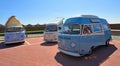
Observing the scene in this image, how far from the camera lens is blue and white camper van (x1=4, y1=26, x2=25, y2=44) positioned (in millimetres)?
12766

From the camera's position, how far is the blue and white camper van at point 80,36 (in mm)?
7355

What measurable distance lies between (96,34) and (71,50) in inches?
89.6

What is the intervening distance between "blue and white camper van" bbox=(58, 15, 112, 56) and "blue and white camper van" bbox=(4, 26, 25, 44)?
6439mm

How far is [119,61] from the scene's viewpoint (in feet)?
23.3

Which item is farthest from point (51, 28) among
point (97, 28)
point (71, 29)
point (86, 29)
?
point (86, 29)

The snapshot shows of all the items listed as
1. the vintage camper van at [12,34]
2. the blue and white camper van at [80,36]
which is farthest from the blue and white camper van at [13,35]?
the blue and white camper van at [80,36]

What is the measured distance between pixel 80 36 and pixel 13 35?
322 inches

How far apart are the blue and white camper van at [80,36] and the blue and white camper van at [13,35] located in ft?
21.1

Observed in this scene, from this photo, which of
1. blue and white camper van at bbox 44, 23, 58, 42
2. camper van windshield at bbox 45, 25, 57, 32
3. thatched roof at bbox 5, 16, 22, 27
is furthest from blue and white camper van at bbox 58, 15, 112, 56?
thatched roof at bbox 5, 16, 22, 27

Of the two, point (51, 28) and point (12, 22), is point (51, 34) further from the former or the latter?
point (12, 22)

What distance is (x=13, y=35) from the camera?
1284 cm

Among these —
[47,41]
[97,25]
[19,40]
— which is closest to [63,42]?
[97,25]

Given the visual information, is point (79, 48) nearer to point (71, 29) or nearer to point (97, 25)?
point (71, 29)

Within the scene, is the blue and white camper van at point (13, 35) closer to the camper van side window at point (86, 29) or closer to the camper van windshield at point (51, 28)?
the camper van windshield at point (51, 28)
